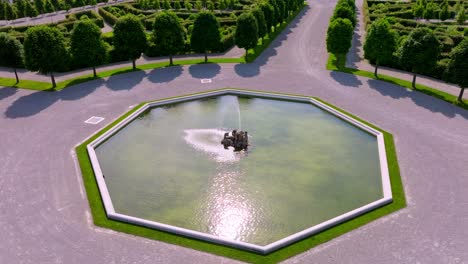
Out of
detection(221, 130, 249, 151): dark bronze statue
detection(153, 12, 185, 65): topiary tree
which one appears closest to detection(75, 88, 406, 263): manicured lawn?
detection(221, 130, 249, 151): dark bronze statue

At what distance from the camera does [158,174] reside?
3375 centimetres

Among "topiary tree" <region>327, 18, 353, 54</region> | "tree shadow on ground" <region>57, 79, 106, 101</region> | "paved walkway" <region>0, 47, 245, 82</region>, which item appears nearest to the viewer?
"tree shadow on ground" <region>57, 79, 106, 101</region>

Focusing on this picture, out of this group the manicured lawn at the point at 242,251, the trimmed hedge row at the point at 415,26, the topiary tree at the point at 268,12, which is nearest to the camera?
the manicured lawn at the point at 242,251

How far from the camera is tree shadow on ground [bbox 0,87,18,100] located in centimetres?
5027

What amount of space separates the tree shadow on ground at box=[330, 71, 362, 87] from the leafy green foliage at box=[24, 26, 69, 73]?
131 ft

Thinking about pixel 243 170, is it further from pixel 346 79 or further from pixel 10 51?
pixel 10 51

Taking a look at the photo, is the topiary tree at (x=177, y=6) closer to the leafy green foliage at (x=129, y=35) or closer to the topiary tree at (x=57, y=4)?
the topiary tree at (x=57, y=4)

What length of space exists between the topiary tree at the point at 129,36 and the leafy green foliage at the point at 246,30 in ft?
50.5

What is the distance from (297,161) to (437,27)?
166ft

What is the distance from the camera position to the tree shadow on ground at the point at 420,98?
44.4 m

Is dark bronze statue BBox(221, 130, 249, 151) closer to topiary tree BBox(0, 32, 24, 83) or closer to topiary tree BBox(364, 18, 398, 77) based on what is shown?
topiary tree BBox(364, 18, 398, 77)

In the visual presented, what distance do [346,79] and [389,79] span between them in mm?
6266

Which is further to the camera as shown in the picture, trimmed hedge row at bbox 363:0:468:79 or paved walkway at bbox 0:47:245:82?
paved walkway at bbox 0:47:245:82

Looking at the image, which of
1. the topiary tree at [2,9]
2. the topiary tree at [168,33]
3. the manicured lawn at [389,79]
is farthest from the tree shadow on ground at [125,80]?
the topiary tree at [2,9]
